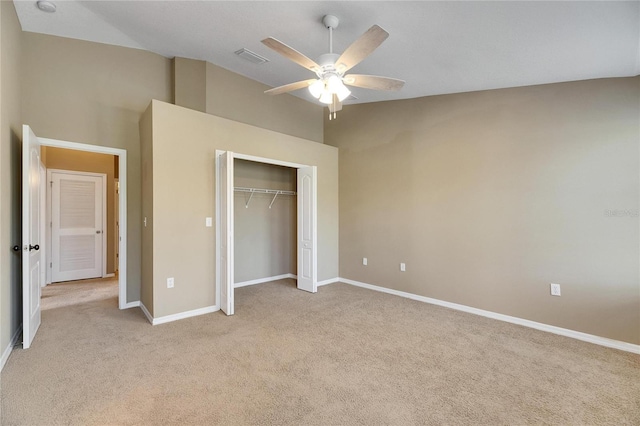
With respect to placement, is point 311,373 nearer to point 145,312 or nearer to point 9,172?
point 145,312

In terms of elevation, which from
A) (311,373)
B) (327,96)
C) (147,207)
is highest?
(327,96)

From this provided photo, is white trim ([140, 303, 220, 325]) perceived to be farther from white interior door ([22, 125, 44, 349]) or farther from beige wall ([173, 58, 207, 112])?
beige wall ([173, 58, 207, 112])

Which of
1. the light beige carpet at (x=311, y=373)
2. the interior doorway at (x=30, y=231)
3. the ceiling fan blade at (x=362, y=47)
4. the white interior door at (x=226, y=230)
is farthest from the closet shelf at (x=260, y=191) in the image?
the ceiling fan blade at (x=362, y=47)

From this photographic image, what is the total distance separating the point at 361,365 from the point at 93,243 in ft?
19.0

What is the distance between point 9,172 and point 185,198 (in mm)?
1578

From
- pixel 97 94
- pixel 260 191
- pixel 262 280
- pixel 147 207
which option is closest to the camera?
pixel 147 207

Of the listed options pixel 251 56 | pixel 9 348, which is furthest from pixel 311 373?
pixel 251 56

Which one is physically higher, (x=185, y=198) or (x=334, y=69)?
(x=334, y=69)

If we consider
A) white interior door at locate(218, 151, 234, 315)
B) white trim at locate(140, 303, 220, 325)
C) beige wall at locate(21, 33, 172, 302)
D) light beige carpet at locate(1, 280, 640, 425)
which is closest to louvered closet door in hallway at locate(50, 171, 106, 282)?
light beige carpet at locate(1, 280, 640, 425)

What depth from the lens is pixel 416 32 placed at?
2834 mm

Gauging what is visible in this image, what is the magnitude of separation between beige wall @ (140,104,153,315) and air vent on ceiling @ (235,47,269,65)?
133 cm

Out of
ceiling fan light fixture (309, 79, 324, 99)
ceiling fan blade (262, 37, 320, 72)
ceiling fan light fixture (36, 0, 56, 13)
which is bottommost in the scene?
ceiling fan light fixture (309, 79, 324, 99)

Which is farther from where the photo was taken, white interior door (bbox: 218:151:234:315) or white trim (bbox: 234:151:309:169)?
white trim (bbox: 234:151:309:169)

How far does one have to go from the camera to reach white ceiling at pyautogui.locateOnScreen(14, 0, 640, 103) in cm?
239
